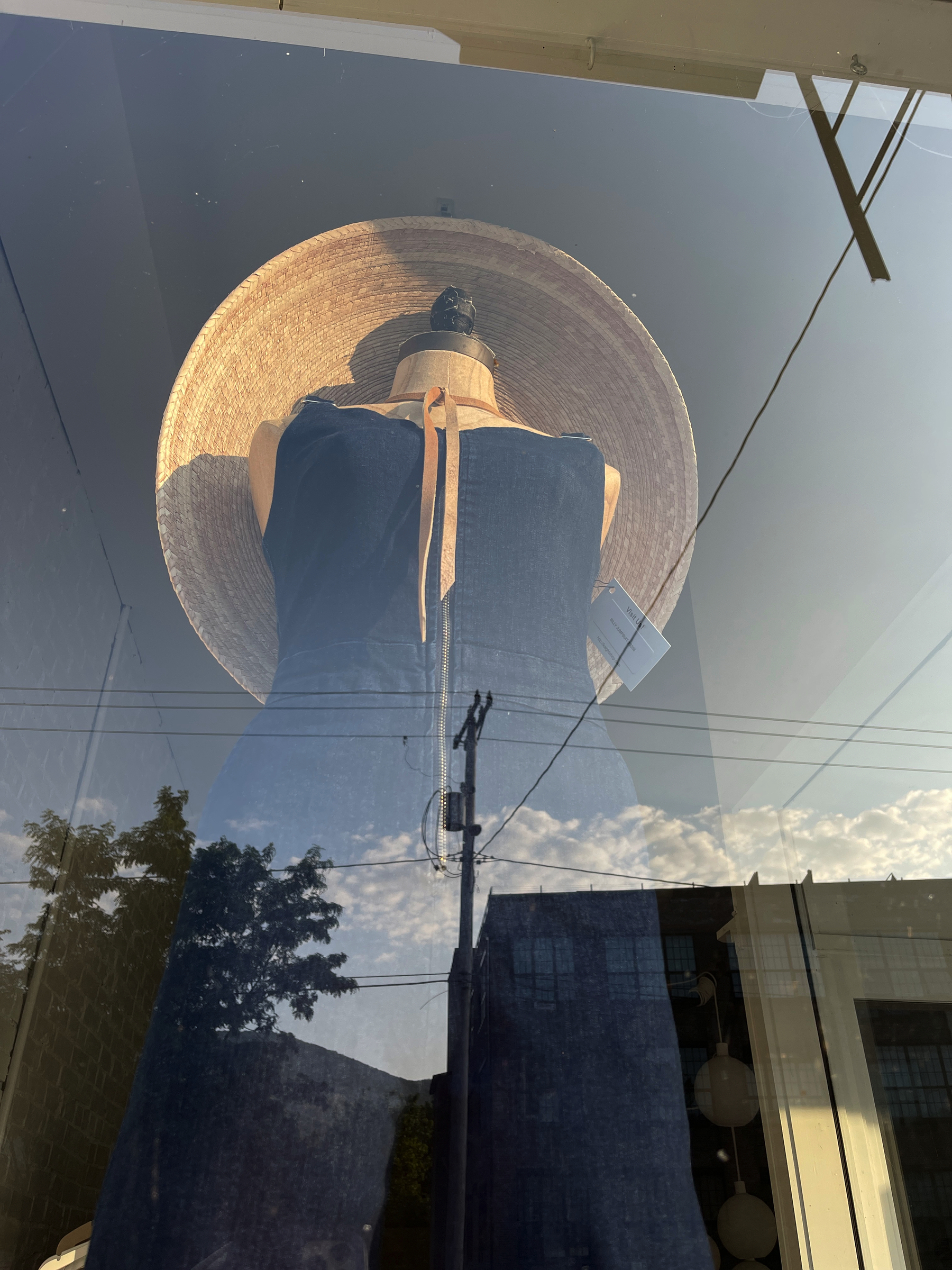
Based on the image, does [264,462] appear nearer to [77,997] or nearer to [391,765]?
[391,765]

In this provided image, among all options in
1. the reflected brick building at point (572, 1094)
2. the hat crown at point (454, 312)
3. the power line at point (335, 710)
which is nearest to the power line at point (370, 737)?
the power line at point (335, 710)

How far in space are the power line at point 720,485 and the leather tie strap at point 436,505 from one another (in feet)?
0.61

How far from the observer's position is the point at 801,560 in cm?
120

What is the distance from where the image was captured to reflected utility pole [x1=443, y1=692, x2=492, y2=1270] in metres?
0.63

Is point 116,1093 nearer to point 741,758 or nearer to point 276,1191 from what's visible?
point 276,1191

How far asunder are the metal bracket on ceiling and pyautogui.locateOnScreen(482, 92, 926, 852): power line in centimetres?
1

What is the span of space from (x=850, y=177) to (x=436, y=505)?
2.15 ft

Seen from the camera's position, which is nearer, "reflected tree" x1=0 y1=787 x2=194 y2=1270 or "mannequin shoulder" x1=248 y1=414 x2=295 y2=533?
"reflected tree" x1=0 y1=787 x2=194 y2=1270

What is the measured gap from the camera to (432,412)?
3.40 ft

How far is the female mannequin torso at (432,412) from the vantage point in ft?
3.34

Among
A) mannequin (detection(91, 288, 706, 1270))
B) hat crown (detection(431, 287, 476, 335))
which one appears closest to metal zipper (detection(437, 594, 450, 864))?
mannequin (detection(91, 288, 706, 1270))

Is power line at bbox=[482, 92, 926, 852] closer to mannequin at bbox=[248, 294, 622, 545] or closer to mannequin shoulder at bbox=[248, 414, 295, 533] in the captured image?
mannequin at bbox=[248, 294, 622, 545]

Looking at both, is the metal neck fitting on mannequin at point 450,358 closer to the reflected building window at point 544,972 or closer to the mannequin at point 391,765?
the mannequin at point 391,765

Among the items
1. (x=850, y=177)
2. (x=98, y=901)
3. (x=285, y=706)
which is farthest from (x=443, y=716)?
(x=850, y=177)
